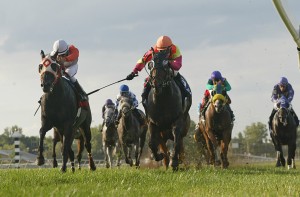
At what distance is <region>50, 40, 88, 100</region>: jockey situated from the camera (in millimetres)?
11609

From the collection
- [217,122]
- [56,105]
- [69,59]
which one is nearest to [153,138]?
[56,105]

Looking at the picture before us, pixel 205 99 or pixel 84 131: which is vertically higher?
pixel 205 99

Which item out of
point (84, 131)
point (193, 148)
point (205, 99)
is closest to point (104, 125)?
point (193, 148)

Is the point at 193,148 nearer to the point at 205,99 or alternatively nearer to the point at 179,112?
the point at 205,99

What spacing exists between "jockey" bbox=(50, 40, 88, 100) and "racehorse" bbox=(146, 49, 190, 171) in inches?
62.7

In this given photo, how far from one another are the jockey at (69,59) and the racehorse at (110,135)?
719 centimetres

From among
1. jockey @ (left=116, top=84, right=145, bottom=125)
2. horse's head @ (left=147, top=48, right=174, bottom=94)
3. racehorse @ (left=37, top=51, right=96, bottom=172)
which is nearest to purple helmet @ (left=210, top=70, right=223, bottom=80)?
jockey @ (left=116, top=84, right=145, bottom=125)

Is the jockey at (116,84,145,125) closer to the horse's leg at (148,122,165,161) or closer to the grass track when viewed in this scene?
the horse's leg at (148,122,165,161)

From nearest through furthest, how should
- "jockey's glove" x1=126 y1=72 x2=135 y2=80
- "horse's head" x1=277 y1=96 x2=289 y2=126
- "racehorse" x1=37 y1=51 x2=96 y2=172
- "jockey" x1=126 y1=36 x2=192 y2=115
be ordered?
"racehorse" x1=37 y1=51 x2=96 y2=172 → "jockey" x1=126 y1=36 x2=192 y2=115 → "jockey's glove" x1=126 y1=72 x2=135 y2=80 → "horse's head" x1=277 y1=96 x2=289 y2=126

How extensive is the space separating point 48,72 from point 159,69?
2113 millimetres

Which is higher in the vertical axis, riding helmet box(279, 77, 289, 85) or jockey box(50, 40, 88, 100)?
riding helmet box(279, 77, 289, 85)

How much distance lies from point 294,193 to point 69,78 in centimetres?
703

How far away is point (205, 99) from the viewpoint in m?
16.1

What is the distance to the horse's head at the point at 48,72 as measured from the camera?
971cm
